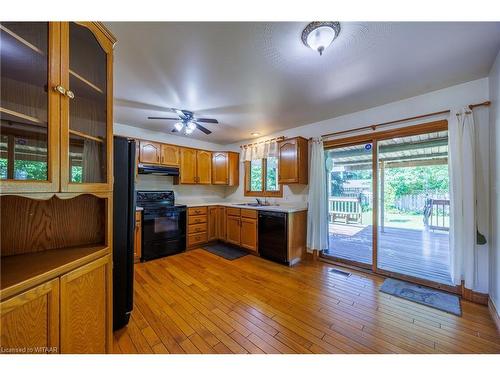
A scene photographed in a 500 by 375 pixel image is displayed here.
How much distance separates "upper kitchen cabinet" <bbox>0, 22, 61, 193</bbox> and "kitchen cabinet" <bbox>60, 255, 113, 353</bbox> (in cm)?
51

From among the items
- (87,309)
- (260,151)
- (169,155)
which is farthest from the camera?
(260,151)

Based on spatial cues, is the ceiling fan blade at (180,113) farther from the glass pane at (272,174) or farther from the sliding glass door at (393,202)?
the sliding glass door at (393,202)

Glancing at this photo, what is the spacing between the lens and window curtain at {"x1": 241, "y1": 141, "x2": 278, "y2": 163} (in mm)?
3935

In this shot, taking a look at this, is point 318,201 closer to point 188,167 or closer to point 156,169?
point 188,167

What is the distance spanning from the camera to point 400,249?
2.95 m

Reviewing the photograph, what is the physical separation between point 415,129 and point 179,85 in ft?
9.68

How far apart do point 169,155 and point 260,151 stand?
1.87 metres

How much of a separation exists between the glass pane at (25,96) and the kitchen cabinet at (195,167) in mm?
3154

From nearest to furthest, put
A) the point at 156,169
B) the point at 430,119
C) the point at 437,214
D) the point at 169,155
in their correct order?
1. the point at 430,119
2. the point at 437,214
3. the point at 156,169
4. the point at 169,155

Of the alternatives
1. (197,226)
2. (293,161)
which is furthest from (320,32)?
(197,226)

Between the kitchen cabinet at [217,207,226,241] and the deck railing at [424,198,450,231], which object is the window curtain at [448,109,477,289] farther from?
the kitchen cabinet at [217,207,226,241]

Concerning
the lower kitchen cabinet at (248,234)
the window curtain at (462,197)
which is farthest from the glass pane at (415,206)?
the lower kitchen cabinet at (248,234)

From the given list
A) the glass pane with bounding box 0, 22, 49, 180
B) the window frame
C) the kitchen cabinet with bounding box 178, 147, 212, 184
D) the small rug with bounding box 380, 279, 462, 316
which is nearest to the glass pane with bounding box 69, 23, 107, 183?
the glass pane with bounding box 0, 22, 49, 180
